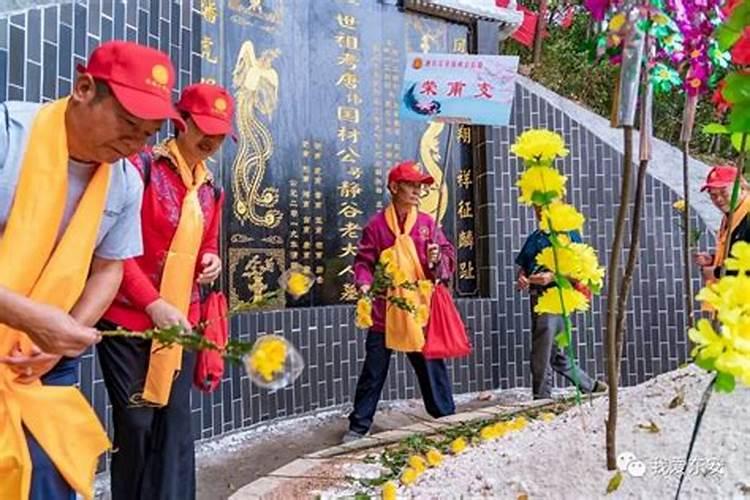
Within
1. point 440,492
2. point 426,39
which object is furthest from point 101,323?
point 426,39

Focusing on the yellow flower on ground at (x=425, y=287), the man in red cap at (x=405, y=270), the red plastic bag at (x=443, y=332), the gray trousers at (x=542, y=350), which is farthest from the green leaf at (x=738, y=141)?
the gray trousers at (x=542, y=350)

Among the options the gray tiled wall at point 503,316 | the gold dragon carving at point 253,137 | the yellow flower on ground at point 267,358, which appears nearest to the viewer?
the yellow flower on ground at point 267,358

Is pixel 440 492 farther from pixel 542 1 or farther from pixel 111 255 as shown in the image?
pixel 542 1

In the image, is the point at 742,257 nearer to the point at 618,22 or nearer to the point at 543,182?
the point at 543,182

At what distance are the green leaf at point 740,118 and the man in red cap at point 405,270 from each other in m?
2.23

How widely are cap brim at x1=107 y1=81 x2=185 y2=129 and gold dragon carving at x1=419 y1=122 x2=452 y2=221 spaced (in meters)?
3.91

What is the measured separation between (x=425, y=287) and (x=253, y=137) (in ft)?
4.83

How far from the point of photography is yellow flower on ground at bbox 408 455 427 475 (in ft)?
7.51

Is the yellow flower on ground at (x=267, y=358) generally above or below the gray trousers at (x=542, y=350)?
above

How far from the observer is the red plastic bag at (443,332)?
3799 millimetres

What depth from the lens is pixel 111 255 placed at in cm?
170

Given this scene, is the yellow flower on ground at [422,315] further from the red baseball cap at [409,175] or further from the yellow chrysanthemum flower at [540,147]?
the yellow chrysanthemum flower at [540,147]

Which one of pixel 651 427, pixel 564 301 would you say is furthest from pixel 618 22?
pixel 651 427

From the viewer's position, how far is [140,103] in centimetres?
142
